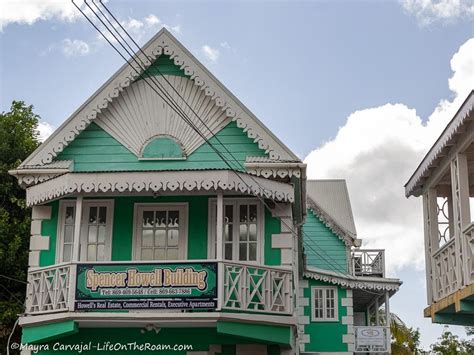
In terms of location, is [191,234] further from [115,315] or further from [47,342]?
[47,342]

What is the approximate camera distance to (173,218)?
1574 centimetres

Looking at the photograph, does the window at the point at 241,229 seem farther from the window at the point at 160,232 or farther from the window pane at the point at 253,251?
the window at the point at 160,232

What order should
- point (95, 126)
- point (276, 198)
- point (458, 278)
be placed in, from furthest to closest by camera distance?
point (95, 126), point (276, 198), point (458, 278)

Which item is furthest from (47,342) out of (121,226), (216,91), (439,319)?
(439,319)

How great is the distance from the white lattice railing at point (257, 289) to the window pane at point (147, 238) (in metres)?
2.21

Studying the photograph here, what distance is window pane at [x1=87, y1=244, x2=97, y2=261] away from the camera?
51.3 ft

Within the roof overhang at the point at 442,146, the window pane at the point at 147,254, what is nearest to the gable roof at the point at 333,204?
the roof overhang at the point at 442,146

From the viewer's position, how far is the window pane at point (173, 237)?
1561 cm

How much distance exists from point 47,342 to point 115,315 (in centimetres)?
201

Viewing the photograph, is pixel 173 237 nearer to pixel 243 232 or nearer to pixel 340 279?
pixel 243 232

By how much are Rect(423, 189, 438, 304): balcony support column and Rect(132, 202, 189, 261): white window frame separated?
15.9ft

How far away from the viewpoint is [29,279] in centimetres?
1528

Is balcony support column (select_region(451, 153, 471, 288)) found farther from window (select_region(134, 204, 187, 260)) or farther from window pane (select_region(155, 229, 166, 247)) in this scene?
→ window pane (select_region(155, 229, 166, 247))

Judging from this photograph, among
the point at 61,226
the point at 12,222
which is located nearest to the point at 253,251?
the point at 61,226
